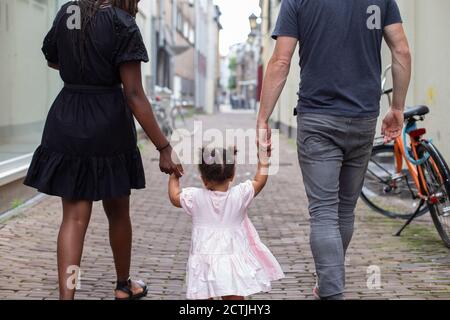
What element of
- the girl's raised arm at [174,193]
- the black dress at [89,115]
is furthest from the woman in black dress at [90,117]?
the girl's raised arm at [174,193]

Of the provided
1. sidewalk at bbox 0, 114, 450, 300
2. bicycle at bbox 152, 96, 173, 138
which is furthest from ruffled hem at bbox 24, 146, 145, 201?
bicycle at bbox 152, 96, 173, 138

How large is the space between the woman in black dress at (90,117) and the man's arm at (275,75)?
0.47 metres

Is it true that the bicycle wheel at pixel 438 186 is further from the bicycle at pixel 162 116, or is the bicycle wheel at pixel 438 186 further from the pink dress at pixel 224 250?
the bicycle at pixel 162 116

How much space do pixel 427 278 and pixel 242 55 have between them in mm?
110568

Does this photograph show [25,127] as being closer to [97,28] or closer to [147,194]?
[147,194]

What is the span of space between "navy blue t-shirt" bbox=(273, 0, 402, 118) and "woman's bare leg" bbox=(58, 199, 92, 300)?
116 centimetres

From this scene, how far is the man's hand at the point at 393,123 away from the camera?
3.78 metres

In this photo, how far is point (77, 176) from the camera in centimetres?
344

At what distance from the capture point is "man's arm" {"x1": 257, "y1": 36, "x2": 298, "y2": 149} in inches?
137

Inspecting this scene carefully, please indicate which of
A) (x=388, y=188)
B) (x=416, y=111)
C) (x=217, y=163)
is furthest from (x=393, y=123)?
(x=388, y=188)

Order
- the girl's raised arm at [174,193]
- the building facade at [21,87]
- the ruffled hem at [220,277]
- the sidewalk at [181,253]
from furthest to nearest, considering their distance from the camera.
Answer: the building facade at [21,87] → the sidewalk at [181,253] → the girl's raised arm at [174,193] → the ruffled hem at [220,277]

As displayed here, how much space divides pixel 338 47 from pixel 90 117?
1163 mm

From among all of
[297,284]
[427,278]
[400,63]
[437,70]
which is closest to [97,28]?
[400,63]

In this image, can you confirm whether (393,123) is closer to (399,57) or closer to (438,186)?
(399,57)
